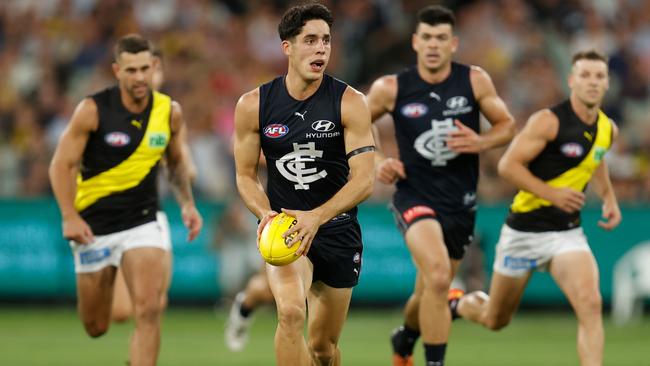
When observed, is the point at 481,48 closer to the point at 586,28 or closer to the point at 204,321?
the point at 586,28

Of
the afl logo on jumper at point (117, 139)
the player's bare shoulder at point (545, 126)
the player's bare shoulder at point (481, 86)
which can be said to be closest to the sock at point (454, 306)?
the player's bare shoulder at point (481, 86)

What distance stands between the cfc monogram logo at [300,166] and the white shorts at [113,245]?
6.61 feet

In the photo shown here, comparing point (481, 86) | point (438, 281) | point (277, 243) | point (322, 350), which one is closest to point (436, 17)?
point (481, 86)

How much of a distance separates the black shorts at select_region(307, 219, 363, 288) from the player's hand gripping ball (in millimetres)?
577

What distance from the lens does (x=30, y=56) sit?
786 inches

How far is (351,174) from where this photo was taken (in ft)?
27.9

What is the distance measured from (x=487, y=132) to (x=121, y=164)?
10.0ft

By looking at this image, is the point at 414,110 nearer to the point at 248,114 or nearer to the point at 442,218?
the point at 442,218

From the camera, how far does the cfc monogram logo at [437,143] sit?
11.0 meters

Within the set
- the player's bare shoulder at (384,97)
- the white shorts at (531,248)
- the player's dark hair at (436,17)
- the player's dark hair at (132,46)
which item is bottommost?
the white shorts at (531,248)

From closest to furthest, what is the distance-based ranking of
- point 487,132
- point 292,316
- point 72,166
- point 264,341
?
point 292,316 < point 72,166 < point 487,132 < point 264,341

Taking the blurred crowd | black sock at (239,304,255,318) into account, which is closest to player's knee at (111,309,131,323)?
black sock at (239,304,255,318)

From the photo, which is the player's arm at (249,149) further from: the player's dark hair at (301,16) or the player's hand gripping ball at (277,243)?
the player's dark hair at (301,16)

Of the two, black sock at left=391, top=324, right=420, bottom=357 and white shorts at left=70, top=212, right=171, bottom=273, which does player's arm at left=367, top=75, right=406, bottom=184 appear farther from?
white shorts at left=70, top=212, right=171, bottom=273
